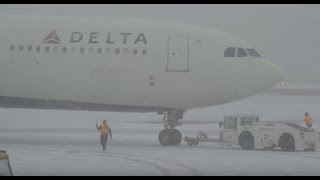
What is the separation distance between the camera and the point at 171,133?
27703mm

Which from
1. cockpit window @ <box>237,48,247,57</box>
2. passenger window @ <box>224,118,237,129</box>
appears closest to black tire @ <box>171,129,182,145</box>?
passenger window @ <box>224,118,237,129</box>

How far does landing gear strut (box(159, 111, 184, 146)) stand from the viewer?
27562 mm

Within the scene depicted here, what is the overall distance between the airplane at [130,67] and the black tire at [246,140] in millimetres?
1466

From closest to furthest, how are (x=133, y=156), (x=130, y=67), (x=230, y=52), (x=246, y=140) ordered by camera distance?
(x=133, y=156) < (x=246, y=140) < (x=130, y=67) < (x=230, y=52)

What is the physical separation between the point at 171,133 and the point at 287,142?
442cm

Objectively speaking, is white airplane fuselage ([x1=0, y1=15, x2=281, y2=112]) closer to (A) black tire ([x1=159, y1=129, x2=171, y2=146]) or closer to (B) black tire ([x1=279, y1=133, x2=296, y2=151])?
(A) black tire ([x1=159, y1=129, x2=171, y2=146])

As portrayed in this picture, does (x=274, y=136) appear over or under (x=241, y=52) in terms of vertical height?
under

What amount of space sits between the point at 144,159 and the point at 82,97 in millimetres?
6278

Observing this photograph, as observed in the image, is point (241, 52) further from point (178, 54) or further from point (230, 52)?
point (178, 54)

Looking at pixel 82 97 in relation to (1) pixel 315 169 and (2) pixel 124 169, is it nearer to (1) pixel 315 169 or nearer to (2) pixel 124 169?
(2) pixel 124 169

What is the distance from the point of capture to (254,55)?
2750cm

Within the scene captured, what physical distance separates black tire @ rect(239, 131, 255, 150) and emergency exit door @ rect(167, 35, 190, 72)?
3.20 metres

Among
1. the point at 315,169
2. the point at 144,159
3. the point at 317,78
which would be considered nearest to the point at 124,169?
the point at 144,159

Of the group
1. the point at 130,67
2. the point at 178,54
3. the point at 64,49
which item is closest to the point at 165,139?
the point at 130,67
